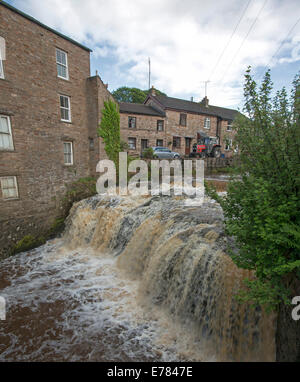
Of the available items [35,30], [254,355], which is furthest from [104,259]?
[35,30]

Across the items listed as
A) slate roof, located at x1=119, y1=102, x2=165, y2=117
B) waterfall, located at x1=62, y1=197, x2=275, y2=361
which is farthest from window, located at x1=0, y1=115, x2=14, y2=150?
slate roof, located at x1=119, y1=102, x2=165, y2=117

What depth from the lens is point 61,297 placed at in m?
6.39

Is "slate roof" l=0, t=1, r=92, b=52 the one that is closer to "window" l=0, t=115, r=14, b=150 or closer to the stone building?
the stone building

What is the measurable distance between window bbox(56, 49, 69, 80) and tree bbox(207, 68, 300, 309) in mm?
13020

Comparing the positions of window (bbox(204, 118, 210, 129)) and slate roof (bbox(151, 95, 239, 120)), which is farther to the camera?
window (bbox(204, 118, 210, 129))

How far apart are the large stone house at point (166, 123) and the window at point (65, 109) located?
1221 centimetres

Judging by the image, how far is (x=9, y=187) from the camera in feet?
32.8

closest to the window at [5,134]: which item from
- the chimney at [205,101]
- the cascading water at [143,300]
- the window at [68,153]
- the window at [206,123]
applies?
the window at [68,153]

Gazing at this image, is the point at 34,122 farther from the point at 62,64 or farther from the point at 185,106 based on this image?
the point at 185,106

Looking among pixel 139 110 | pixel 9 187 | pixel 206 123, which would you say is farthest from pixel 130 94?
pixel 9 187

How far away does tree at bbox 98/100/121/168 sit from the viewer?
571 inches

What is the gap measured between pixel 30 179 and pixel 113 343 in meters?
9.14

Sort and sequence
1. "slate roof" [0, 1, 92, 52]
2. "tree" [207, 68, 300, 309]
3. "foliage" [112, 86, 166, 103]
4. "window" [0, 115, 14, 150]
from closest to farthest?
"tree" [207, 68, 300, 309]
"slate roof" [0, 1, 92, 52]
"window" [0, 115, 14, 150]
"foliage" [112, 86, 166, 103]
